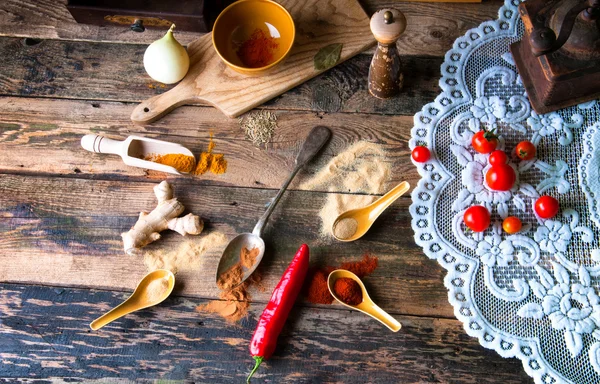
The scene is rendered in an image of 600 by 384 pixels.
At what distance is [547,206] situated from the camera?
1203mm

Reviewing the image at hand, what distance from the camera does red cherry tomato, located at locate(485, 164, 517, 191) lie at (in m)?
1.22

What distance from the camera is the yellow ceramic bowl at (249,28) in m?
1.38

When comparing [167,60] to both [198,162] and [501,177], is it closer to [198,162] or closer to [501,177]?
[198,162]

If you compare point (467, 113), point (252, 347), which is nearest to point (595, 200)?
point (467, 113)

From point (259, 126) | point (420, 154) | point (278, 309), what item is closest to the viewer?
point (278, 309)

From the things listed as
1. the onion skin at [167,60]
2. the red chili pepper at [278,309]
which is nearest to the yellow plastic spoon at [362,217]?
the red chili pepper at [278,309]

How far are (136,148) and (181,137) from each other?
0.41 ft

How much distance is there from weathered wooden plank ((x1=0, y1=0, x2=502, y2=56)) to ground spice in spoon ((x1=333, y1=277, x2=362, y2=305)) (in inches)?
26.3

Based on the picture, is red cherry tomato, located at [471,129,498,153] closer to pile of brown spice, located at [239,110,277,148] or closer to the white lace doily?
the white lace doily

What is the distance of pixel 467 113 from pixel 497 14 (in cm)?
33

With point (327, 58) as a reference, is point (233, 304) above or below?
below

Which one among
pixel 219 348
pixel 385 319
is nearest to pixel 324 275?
Answer: pixel 385 319

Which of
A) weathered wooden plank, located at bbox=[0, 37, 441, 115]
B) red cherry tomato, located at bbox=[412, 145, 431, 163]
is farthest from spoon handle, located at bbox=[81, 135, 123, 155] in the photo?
red cherry tomato, located at bbox=[412, 145, 431, 163]

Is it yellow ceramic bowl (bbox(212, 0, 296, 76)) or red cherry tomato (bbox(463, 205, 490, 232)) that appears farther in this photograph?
yellow ceramic bowl (bbox(212, 0, 296, 76))
